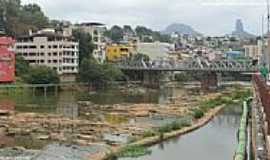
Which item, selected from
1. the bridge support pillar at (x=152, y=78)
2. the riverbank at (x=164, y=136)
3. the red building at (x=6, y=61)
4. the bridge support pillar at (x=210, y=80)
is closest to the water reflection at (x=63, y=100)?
the red building at (x=6, y=61)

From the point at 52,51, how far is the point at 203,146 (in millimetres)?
33412

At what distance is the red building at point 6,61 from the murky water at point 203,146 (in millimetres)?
21038

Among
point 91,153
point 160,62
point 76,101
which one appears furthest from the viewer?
point 160,62

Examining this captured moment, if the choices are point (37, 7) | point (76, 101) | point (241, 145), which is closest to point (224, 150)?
point (241, 145)

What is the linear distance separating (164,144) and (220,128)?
615cm

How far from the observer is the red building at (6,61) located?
42.2 meters

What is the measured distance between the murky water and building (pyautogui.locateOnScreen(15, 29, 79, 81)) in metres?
27.1

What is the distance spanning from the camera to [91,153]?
16906 millimetres

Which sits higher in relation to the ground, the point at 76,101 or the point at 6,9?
the point at 6,9

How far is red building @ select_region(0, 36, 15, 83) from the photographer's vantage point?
139 ft

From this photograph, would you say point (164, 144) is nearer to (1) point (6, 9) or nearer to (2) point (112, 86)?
(2) point (112, 86)

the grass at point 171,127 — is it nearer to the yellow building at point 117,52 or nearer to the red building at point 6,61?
the red building at point 6,61

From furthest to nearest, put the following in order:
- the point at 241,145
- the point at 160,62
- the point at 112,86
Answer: the point at 160,62 < the point at 112,86 < the point at 241,145

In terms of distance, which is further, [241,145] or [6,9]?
[6,9]
